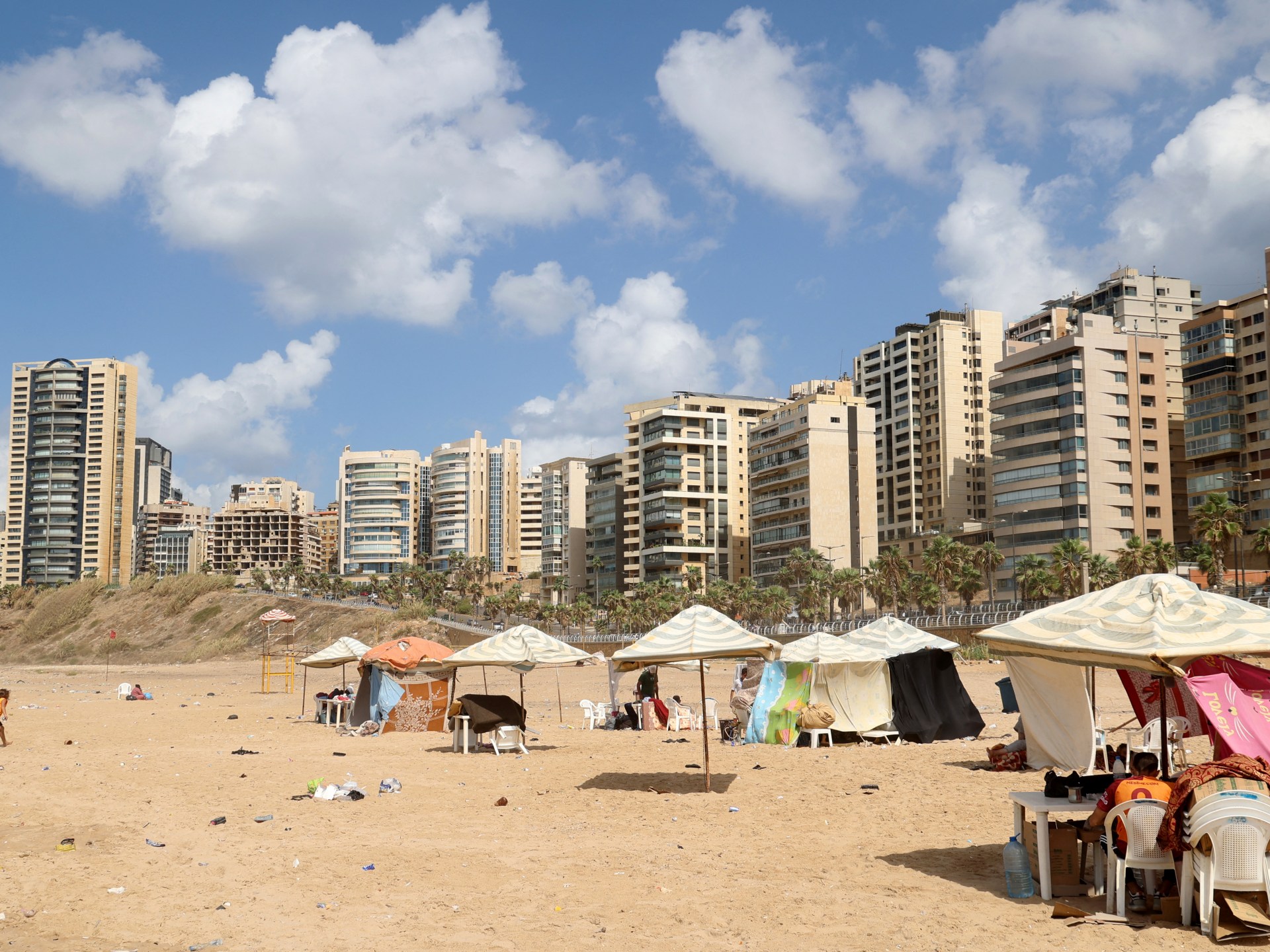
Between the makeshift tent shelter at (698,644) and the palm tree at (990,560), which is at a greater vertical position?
the palm tree at (990,560)

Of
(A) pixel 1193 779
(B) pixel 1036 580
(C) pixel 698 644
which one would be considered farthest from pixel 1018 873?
(B) pixel 1036 580

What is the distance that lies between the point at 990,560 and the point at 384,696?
7021cm

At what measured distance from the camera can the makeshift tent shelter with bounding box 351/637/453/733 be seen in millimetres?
25281

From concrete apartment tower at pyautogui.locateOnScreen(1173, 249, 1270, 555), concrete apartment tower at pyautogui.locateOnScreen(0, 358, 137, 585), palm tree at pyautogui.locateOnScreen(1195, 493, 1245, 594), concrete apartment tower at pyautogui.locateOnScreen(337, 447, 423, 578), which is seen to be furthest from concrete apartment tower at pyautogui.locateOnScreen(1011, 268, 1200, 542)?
concrete apartment tower at pyautogui.locateOnScreen(0, 358, 137, 585)

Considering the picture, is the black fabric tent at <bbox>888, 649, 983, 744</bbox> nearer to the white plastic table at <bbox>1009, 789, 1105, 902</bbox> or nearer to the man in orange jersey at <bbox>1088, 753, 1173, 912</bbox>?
the white plastic table at <bbox>1009, 789, 1105, 902</bbox>

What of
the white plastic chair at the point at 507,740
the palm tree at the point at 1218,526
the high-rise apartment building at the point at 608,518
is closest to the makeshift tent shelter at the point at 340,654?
the white plastic chair at the point at 507,740

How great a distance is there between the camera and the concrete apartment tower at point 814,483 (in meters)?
114

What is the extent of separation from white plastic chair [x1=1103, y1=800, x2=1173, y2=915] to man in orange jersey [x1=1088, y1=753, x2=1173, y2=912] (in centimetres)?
3

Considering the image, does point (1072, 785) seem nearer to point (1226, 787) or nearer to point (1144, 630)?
point (1144, 630)

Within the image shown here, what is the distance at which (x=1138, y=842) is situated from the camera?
834 centimetres

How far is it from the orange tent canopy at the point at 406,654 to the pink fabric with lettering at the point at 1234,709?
17.4 m

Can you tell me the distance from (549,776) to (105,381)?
606ft

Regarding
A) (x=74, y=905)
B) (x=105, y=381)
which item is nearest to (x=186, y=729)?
(x=74, y=905)

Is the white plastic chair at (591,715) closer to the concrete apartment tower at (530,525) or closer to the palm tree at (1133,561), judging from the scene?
the palm tree at (1133,561)
